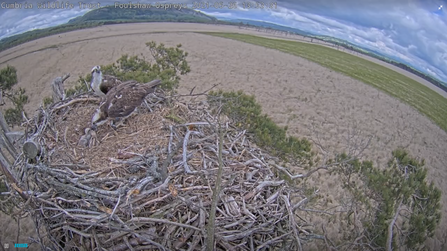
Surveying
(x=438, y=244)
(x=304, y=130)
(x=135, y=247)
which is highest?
(x=135, y=247)

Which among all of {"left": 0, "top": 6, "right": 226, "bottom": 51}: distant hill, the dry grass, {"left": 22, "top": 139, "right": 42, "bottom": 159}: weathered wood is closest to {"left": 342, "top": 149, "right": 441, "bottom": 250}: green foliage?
the dry grass

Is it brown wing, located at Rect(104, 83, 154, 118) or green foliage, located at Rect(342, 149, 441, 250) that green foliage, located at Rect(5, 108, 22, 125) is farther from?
green foliage, located at Rect(342, 149, 441, 250)

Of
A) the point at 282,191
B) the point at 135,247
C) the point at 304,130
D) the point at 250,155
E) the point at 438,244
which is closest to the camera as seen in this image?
the point at 135,247

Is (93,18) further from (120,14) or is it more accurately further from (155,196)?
(155,196)

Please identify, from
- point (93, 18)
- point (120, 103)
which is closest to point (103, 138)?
point (120, 103)

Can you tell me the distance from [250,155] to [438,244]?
311 cm

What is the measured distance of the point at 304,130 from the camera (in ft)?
37.2

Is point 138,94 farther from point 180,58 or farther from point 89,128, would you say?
point 180,58

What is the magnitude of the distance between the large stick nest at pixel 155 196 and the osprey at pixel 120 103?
0.35 m

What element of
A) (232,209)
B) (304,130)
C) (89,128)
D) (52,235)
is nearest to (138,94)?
(89,128)

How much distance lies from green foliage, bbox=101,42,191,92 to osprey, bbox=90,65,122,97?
27.2 inches

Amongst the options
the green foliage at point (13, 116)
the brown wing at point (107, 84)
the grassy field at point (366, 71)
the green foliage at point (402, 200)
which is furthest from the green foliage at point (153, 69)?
the grassy field at point (366, 71)

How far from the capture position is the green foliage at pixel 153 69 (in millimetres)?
4344

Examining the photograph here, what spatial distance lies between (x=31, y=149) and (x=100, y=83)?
4.54 feet
